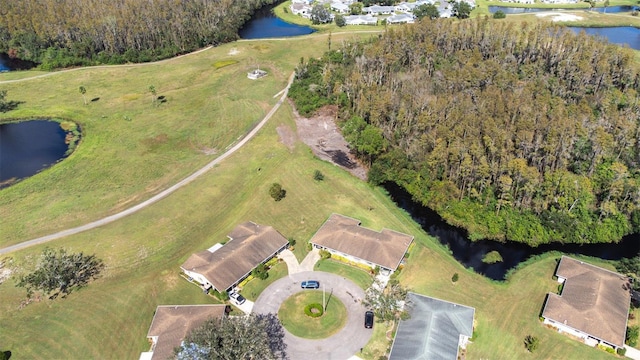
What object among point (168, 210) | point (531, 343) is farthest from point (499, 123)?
point (168, 210)

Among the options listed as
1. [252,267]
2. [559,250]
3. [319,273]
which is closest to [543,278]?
[559,250]

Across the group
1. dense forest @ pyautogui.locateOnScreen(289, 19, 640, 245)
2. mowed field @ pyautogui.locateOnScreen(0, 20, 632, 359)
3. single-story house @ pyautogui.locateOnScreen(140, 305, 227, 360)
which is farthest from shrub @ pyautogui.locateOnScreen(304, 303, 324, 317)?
dense forest @ pyautogui.locateOnScreen(289, 19, 640, 245)

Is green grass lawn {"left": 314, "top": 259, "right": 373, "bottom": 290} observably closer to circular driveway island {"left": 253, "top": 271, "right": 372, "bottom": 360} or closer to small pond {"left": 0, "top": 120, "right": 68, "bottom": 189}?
circular driveway island {"left": 253, "top": 271, "right": 372, "bottom": 360}

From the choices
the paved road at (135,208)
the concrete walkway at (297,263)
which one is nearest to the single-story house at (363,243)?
the concrete walkway at (297,263)

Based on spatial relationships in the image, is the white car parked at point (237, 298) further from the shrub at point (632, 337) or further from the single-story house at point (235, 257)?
the shrub at point (632, 337)

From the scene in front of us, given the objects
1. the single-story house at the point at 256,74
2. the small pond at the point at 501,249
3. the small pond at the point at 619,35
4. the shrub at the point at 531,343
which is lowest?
the shrub at the point at 531,343

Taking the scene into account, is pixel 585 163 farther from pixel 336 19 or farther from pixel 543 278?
pixel 336 19

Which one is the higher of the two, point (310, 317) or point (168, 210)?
point (168, 210)

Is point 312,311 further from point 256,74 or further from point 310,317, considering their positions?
point 256,74
